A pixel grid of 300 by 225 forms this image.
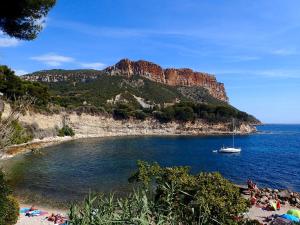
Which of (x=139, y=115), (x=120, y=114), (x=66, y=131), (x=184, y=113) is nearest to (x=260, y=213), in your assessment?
(x=66, y=131)

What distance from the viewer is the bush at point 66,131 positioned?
98988 mm

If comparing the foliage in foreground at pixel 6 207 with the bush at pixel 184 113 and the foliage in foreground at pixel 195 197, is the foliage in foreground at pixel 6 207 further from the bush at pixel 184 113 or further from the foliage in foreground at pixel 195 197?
the bush at pixel 184 113

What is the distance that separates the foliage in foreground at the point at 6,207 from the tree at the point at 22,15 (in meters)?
6.90

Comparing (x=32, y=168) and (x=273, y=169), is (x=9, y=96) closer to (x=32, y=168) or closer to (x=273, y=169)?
(x=32, y=168)

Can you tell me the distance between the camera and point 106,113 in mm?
121875

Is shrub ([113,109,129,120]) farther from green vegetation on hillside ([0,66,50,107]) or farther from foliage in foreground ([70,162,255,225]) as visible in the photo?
foliage in foreground ([70,162,255,225])

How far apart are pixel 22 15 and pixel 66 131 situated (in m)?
90.9

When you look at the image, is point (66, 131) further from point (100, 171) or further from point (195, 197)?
point (195, 197)

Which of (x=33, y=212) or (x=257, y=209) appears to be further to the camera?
(x=257, y=209)

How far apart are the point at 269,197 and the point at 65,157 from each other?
3896cm

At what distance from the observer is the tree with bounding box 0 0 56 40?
14.0 metres

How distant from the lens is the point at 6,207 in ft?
54.3

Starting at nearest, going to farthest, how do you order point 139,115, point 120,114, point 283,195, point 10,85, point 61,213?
point 61,213
point 283,195
point 10,85
point 120,114
point 139,115

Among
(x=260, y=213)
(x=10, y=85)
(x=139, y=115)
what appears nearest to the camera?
(x=260, y=213)
